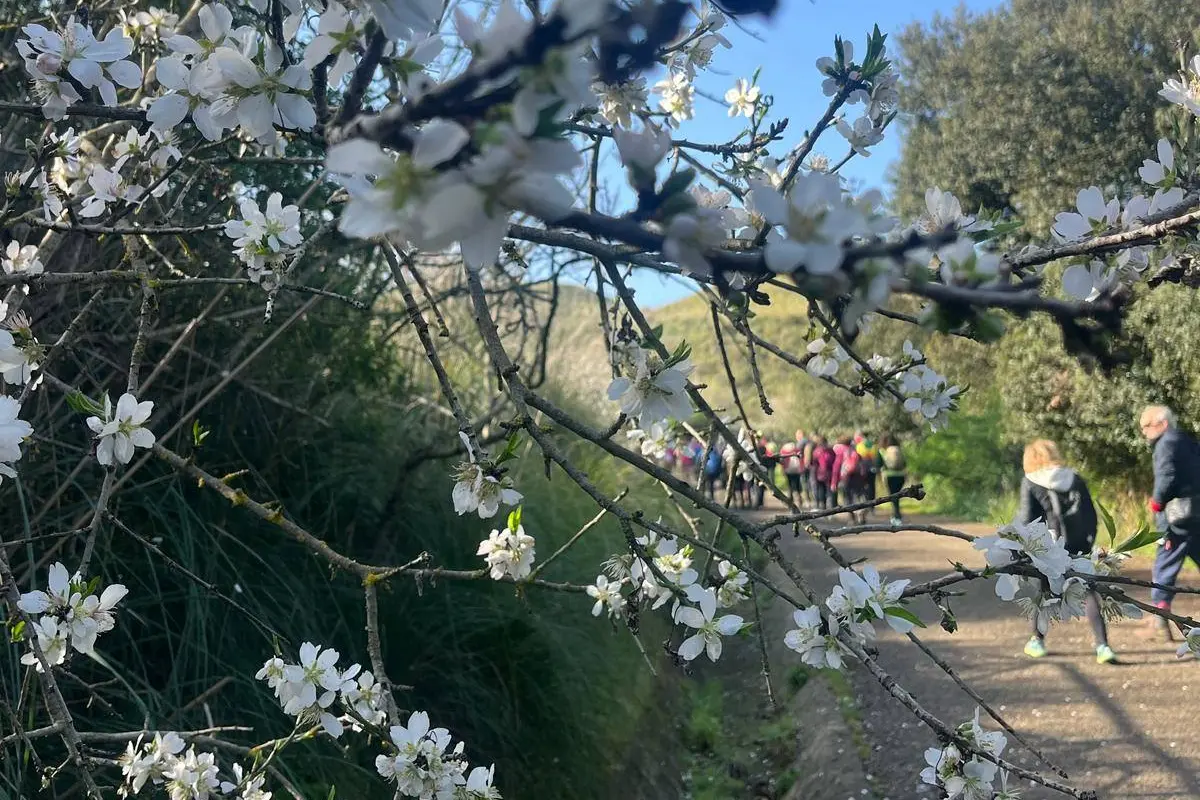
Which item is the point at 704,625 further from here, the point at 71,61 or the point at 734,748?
the point at 734,748

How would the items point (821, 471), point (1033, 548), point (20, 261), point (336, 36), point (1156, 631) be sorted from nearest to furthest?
point (336, 36), point (1033, 548), point (20, 261), point (1156, 631), point (821, 471)

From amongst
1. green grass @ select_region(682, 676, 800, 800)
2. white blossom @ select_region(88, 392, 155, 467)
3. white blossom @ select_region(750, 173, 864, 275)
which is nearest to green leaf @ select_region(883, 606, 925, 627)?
white blossom @ select_region(750, 173, 864, 275)

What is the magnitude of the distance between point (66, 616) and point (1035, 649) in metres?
4.60

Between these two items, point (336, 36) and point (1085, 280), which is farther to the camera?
point (1085, 280)

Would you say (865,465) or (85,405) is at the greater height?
(865,465)

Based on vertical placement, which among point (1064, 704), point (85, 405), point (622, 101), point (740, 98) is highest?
point (740, 98)

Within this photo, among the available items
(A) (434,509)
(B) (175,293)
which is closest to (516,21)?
(B) (175,293)

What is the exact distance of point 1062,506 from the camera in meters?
4.48

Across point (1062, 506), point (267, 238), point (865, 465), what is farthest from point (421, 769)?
point (865, 465)

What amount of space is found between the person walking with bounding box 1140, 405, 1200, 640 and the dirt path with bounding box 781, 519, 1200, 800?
29cm

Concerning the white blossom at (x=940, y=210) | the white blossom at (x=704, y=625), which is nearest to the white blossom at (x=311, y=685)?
the white blossom at (x=704, y=625)

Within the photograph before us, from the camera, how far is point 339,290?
366 centimetres

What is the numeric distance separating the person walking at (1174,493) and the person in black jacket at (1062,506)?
0.97 ft

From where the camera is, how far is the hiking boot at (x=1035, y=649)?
180 inches
